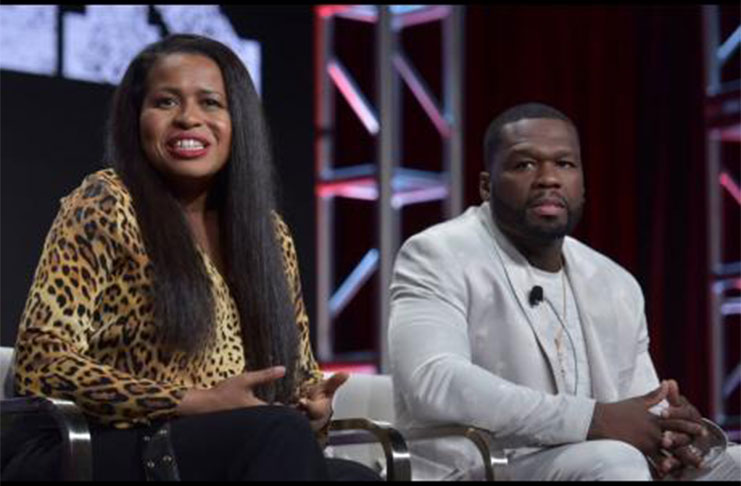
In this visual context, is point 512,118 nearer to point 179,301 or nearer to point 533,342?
point 533,342

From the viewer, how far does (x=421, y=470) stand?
3395 mm

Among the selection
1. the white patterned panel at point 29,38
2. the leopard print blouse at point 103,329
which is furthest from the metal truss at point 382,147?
the leopard print blouse at point 103,329

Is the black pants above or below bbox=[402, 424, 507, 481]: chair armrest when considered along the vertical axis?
above

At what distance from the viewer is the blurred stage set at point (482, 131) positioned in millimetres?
5980

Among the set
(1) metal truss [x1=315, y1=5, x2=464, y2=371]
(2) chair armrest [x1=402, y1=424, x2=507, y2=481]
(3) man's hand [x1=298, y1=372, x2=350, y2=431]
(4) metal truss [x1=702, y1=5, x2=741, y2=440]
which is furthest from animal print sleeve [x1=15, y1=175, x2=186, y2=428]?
(4) metal truss [x1=702, y1=5, x2=741, y2=440]

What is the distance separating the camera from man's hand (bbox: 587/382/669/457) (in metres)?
3.07

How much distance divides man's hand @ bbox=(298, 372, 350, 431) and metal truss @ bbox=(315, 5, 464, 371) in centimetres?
316

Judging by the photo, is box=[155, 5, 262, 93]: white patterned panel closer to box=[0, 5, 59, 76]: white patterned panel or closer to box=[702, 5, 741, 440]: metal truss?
box=[0, 5, 59, 76]: white patterned panel

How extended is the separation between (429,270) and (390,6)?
3.27 m

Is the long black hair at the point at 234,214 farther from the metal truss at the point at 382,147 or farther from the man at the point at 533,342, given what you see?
the metal truss at the point at 382,147

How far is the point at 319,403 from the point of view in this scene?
2893mm

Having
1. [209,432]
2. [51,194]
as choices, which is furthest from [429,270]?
[51,194]

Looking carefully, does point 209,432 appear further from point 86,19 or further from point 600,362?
point 86,19

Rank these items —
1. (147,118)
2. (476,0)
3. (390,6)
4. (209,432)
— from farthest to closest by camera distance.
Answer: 1. (476,0)
2. (390,6)
3. (147,118)
4. (209,432)
